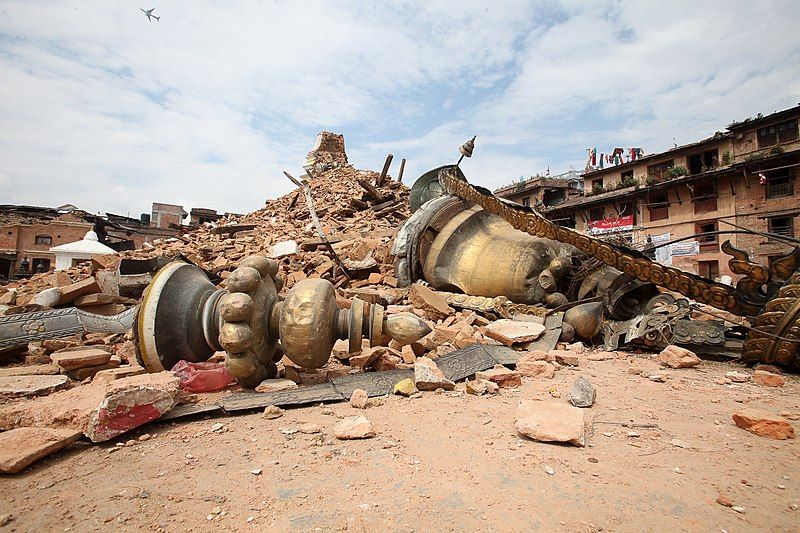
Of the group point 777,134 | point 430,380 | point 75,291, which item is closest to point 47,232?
point 75,291

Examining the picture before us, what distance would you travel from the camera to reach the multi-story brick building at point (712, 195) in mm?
17859

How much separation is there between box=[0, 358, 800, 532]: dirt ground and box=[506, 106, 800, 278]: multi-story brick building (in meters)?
15.0

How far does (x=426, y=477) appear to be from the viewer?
66.3 inches

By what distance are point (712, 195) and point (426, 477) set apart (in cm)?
2396

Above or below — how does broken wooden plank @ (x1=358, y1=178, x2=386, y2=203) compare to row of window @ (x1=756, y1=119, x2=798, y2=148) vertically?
below

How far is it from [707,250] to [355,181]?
→ 1750 cm

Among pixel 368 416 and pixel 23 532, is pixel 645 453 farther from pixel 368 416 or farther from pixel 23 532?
pixel 23 532

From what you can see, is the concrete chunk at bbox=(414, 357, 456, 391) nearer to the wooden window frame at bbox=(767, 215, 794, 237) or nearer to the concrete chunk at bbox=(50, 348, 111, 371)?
the concrete chunk at bbox=(50, 348, 111, 371)

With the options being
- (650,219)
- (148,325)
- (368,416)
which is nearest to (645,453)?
(368,416)

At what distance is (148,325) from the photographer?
3012 mm

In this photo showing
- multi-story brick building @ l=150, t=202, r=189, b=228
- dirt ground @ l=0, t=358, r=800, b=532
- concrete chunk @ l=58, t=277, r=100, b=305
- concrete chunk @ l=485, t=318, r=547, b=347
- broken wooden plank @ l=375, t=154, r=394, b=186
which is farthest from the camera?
multi-story brick building @ l=150, t=202, r=189, b=228

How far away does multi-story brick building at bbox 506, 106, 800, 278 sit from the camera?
58.6 feet

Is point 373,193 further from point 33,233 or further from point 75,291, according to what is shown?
point 33,233

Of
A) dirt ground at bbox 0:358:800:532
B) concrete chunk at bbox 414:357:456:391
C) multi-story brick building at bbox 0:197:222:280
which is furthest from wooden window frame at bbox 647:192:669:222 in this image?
multi-story brick building at bbox 0:197:222:280
